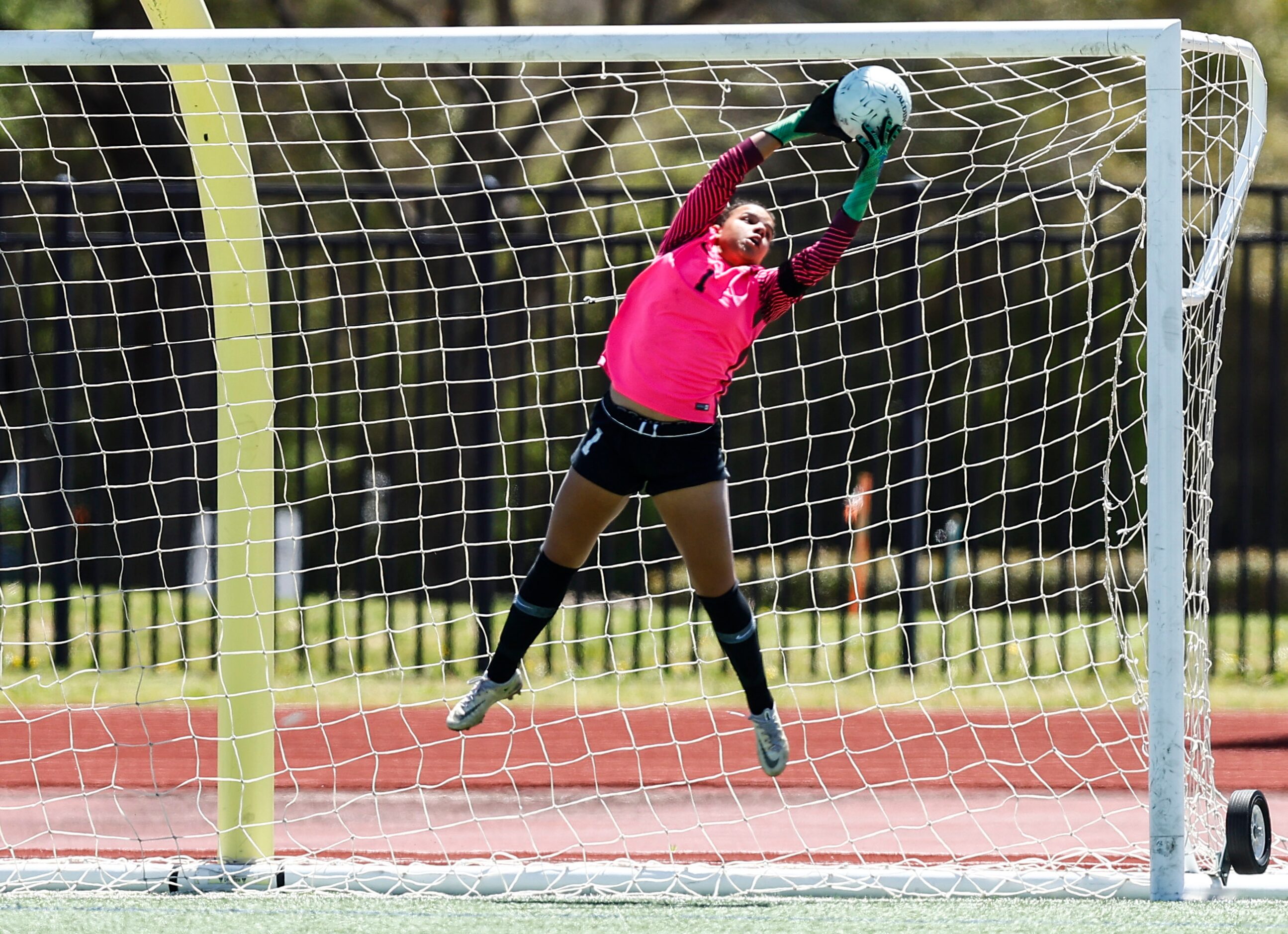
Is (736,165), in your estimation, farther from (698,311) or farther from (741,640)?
(741,640)

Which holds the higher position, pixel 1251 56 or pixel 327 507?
pixel 1251 56

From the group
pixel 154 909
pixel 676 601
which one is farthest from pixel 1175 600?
pixel 676 601

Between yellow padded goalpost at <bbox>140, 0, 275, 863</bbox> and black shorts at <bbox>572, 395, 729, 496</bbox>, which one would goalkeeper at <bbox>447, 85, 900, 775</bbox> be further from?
yellow padded goalpost at <bbox>140, 0, 275, 863</bbox>

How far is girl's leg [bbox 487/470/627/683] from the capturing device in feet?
14.9

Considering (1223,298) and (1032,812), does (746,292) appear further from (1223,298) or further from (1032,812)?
(1032,812)

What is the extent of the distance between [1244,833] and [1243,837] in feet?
0.03

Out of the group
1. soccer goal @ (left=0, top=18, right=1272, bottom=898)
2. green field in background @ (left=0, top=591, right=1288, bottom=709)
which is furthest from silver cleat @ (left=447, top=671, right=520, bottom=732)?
green field in background @ (left=0, top=591, right=1288, bottom=709)

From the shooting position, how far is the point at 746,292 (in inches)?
177

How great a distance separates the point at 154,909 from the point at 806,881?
1812 millimetres

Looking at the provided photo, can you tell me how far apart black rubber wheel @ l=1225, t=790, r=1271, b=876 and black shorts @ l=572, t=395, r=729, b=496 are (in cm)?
174

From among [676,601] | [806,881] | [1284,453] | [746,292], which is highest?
[746,292]

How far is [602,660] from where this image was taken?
9.02 metres

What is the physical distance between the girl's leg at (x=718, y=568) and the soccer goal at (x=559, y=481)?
618 mm

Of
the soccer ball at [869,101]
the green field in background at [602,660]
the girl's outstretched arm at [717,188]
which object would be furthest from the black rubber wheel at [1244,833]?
the green field in background at [602,660]
